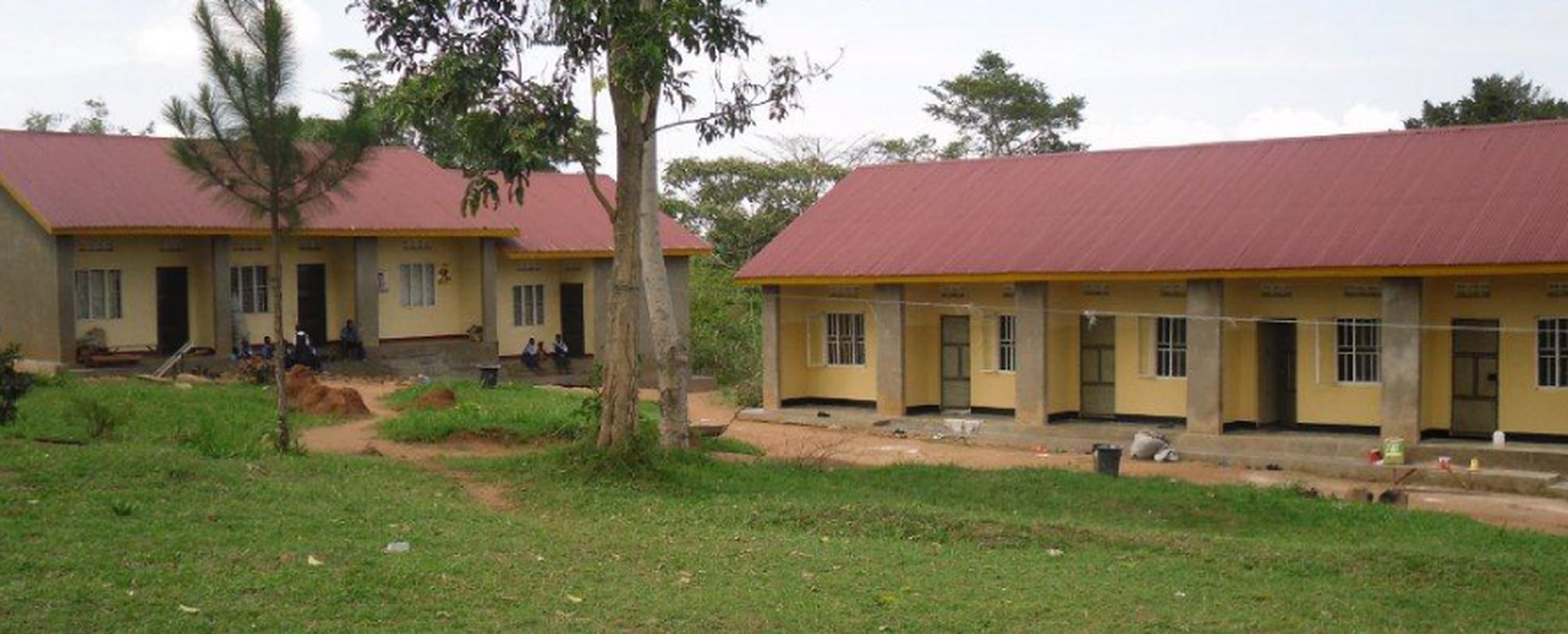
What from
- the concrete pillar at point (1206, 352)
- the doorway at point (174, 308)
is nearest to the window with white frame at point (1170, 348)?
the concrete pillar at point (1206, 352)

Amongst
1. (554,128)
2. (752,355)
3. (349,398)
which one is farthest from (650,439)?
(752,355)

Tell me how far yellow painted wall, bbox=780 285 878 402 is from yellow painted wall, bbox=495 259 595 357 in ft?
27.9

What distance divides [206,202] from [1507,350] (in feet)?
75.5

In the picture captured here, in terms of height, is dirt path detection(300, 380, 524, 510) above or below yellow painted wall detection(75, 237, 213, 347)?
below

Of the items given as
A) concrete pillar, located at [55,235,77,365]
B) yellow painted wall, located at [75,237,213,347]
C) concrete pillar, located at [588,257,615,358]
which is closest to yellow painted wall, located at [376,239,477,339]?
concrete pillar, located at [588,257,615,358]

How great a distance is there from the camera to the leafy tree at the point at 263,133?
55.3 ft

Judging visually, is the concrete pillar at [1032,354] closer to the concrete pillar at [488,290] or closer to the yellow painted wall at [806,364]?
the yellow painted wall at [806,364]

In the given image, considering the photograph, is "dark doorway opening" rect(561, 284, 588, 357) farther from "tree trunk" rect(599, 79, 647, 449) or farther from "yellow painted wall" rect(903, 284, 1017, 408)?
"tree trunk" rect(599, 79, 647, 449)

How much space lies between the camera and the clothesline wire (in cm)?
2214

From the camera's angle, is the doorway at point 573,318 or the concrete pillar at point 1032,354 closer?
the concrete pillar at point 1032,354

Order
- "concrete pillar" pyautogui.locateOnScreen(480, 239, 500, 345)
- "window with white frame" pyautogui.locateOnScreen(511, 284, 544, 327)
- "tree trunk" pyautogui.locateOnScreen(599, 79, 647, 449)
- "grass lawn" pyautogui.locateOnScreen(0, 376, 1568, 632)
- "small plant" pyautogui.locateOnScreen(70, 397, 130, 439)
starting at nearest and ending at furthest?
"grass lawn" pyautogui.locateOnScreen(0, 376, 1568, 632) < "tree trunk" pyautogui.locateOnScreen(599, 79, 647, 449) < "small plant" pyautogui.locateOnScreen(70, 397, 130, 439) < "concrete pillar" pyautogui.locateOnScreen(480, 239, 500, 345) < "window with white frame" pyautogui.locateOnScreen(511, 284, 544, 327)

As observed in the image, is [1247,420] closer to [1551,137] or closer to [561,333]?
[1551,137]

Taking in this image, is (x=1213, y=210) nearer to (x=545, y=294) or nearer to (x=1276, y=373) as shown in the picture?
(x=1276, y=373)

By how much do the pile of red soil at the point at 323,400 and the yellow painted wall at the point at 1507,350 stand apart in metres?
15.5
